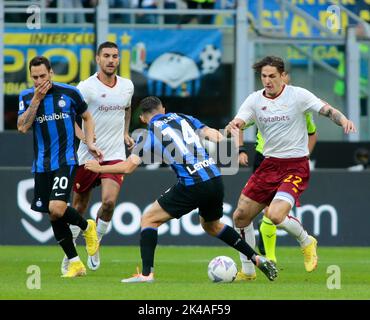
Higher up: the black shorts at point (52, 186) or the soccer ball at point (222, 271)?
the black shorts at point (52, 186)

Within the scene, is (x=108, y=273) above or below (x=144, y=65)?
below

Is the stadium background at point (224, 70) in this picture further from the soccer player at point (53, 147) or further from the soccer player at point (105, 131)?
the soccer player at point (53, 147)

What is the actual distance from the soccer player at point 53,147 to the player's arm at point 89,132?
268mm

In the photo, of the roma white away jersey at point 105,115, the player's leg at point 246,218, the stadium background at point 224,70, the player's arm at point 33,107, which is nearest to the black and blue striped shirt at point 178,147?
the player's leg at point 246,218

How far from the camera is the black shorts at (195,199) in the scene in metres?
11.5

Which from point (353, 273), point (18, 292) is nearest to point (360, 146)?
point (353, 273)

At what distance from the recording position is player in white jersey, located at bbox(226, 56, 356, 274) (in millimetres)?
12234

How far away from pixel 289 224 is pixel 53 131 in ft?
8.39

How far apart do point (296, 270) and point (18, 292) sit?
4200mm

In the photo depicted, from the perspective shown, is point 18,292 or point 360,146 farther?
point 360,146

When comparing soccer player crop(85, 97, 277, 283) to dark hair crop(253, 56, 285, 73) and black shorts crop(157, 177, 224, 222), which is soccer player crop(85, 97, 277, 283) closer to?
black shorts crop(157, 177, 224, 222)

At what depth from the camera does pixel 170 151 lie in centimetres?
Result: 1145
